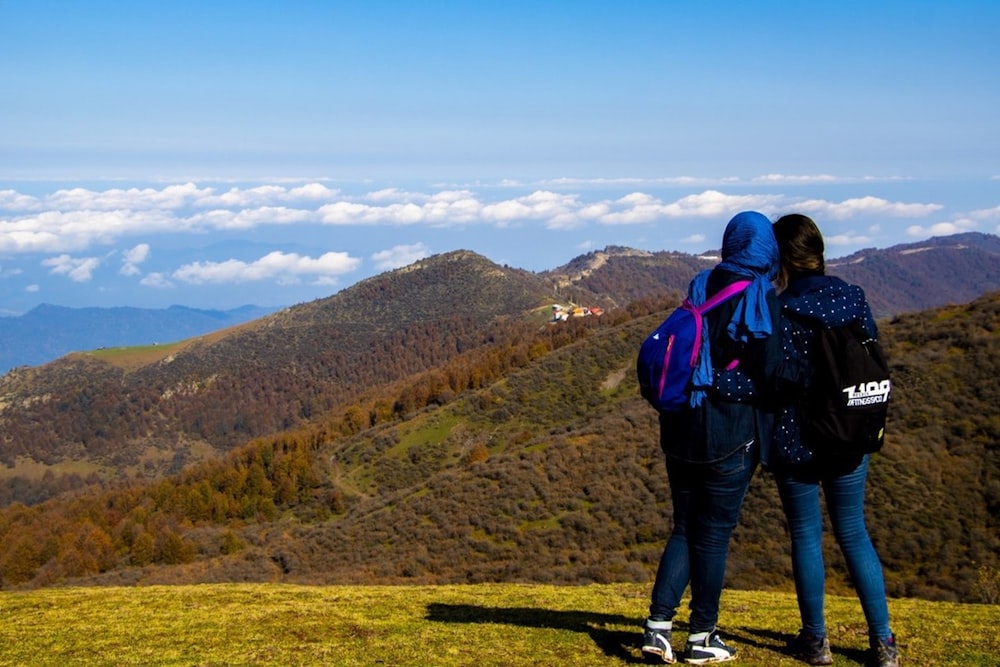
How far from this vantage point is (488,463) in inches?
2014

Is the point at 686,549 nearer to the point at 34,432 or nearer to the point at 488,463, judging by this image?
the point at 488,463

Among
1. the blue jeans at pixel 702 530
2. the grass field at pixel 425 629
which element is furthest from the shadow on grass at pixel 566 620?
the blue jeans at pixel 702 530

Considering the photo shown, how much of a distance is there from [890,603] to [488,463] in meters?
42.3

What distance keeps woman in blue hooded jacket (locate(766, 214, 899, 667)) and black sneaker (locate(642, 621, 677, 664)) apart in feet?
3.50

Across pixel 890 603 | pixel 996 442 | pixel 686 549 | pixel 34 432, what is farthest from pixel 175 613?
pixel 34 432

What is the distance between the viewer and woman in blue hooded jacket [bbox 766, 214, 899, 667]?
5.37 meters

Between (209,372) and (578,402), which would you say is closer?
(578,402)

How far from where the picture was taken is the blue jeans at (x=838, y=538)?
5.61 meters

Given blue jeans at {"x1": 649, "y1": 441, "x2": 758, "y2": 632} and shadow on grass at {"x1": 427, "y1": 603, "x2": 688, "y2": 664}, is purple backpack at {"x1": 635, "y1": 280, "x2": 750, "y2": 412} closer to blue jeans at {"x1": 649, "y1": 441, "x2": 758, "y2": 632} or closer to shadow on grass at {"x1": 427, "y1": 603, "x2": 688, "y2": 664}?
blue jeans at {"x1": 649, "y1": 441, "x2": 758, "y2": 632}

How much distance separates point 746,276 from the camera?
5266mm

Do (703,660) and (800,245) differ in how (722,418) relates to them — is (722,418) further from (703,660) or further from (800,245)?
(703,660)

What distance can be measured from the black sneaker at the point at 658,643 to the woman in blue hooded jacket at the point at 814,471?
107 cm

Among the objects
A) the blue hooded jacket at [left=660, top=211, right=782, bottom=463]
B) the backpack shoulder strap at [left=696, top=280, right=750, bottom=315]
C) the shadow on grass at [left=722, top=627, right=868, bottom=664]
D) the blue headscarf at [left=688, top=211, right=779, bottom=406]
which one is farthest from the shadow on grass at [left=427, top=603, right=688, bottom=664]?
the backpack shoulder strap at [left=696, top=280, right=750, bottom=315]

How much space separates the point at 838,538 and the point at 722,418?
150cm
